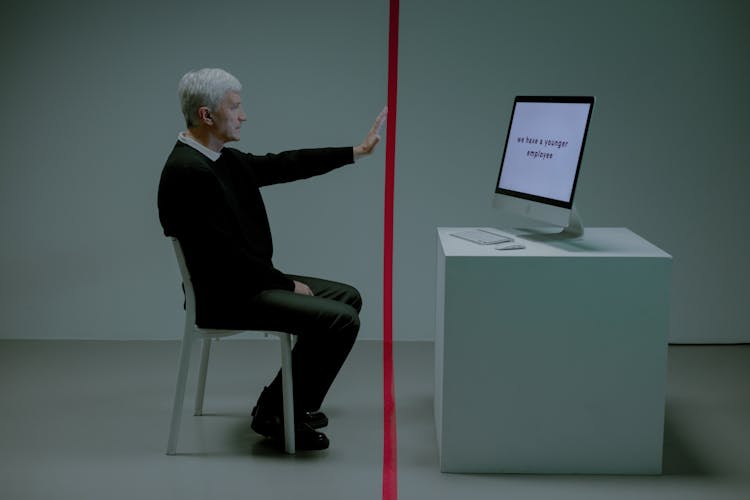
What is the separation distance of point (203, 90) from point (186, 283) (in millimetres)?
653

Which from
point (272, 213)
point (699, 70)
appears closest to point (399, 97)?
point (272, 213)

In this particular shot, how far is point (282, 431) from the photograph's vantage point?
10.9 feet

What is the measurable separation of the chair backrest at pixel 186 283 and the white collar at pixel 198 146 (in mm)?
353

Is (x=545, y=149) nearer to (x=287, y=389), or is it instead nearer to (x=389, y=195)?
(x=287, y=389)

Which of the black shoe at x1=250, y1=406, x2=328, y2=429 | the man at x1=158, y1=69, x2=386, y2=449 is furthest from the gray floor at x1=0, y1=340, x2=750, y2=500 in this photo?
the man at x1=158, y1=69, x2=386, y2=449

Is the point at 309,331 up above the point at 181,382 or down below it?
above

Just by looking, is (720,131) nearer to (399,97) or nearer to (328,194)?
(399,97)

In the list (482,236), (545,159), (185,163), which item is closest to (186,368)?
(185,163)

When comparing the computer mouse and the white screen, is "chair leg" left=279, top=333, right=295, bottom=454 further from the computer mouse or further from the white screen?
the white screen

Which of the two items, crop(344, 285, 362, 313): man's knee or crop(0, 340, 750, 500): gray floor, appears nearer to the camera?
crop(0, 340, 750, 500): gray floor

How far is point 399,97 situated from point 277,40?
2.02 feet

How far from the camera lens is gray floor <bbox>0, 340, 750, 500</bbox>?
297 centimetres

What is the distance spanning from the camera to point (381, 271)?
184 inches

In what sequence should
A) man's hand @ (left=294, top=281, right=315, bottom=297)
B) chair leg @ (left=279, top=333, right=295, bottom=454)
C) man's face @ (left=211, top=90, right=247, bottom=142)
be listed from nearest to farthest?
1. chair leg @ (left=279, top=333, right=295, bottom=454)
2. man's face @ (left=211, top=90, right=247, bottom=142)
3. man's hand @ (left=294, top=281, right=315, bottom=297)
